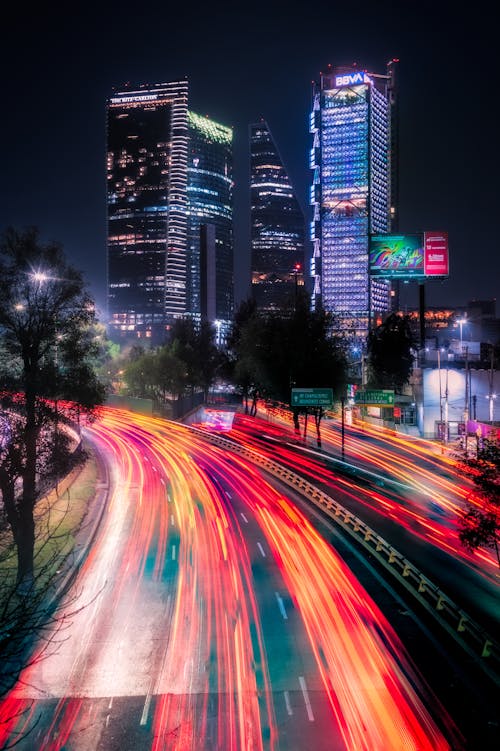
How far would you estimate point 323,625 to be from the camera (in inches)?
637

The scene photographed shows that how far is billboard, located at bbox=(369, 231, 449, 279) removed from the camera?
76312 millimetres

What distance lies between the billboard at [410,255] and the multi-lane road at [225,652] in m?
54.2

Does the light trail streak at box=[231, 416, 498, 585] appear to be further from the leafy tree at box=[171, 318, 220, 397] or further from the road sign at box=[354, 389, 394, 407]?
the leafy tree at box=[171, 318, 220, 397]

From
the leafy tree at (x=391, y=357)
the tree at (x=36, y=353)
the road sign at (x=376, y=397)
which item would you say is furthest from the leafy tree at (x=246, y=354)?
the tree at (x=36, y=353)

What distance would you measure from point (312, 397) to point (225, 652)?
30.6 metres

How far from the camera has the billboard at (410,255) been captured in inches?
3004

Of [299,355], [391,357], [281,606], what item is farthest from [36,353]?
[391,357]

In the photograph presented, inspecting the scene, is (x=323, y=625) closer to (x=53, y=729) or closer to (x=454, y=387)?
(x=53, y=729)

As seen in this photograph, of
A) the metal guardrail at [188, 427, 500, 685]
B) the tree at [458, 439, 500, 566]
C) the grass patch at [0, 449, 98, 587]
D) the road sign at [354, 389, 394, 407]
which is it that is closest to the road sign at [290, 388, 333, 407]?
the road sign at [354, 389, 394, 407]

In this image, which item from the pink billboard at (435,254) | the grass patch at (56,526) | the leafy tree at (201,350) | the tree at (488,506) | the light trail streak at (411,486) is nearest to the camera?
the tree at (488,506)

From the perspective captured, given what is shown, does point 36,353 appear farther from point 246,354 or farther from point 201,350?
point 201,350

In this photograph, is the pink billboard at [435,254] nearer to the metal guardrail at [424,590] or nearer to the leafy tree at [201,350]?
the leafy tree at [201,350]

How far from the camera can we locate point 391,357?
7694 cm

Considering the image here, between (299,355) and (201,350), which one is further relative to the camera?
(201,350)
